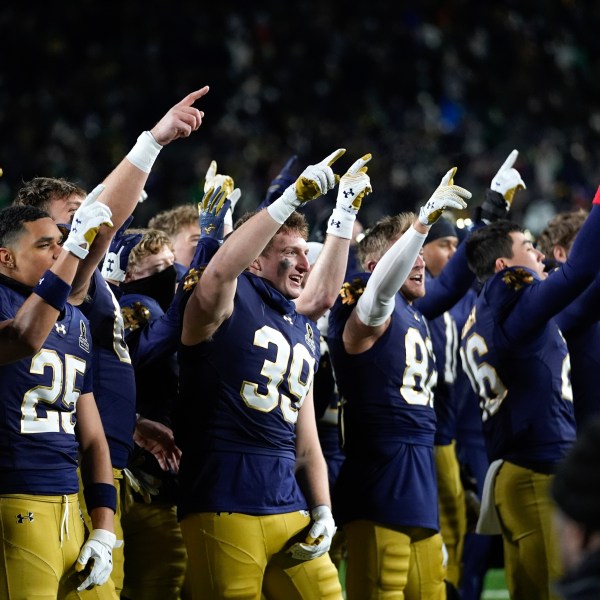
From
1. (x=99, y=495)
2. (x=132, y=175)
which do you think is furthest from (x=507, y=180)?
(x=99, y=495)

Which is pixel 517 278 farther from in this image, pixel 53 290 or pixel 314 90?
pixel 314 90

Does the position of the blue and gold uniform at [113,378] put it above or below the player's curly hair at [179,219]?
below

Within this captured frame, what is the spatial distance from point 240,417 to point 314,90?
520 inches

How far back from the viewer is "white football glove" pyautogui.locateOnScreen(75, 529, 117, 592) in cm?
365

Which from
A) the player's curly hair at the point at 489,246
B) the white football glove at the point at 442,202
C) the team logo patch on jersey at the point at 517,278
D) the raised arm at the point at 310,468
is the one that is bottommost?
the raised arm at the point at 310,468

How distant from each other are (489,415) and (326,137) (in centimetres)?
1115

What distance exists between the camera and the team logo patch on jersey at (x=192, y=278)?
3.98 metres

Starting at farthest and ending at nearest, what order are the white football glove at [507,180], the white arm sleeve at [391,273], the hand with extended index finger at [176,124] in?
1. the white football glove at [507,180]
2. the white arm sleeve at [391,273]
3. the hand with extended index finger at [176,124]

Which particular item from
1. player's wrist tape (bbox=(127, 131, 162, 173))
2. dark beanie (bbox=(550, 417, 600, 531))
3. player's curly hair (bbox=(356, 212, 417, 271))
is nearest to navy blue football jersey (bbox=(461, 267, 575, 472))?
player's curly hair (bbox=(356, 212, 417, 271))

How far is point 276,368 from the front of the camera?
404 cm

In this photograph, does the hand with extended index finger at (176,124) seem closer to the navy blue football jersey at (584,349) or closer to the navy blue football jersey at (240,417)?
the navy blue football jersey at (240,417)

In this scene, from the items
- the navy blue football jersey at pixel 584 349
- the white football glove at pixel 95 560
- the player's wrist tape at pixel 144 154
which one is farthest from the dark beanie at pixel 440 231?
the white football glove at pixel 95 560

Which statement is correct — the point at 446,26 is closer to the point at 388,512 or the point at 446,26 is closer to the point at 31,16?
the point at 31,16

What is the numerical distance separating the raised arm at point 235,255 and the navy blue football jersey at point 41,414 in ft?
1.42
